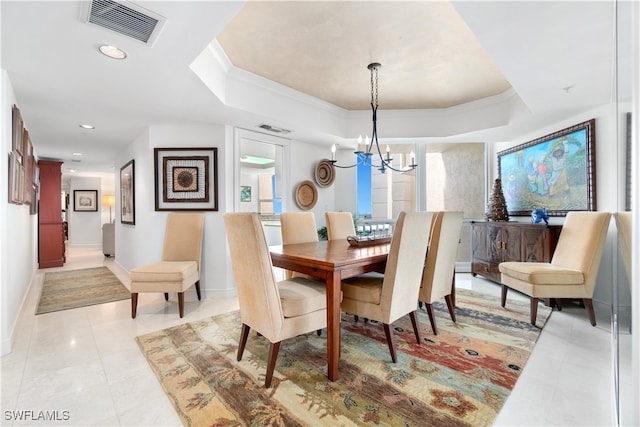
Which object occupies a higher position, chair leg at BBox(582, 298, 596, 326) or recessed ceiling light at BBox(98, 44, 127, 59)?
recessed ceiling light at BBox(98, 44, 127, 59)

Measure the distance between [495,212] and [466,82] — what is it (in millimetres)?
1938

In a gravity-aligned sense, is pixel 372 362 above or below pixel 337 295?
below

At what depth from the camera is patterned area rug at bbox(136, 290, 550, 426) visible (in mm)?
1477

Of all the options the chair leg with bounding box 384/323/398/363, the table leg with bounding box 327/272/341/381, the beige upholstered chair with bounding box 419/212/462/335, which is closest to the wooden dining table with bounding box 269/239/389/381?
the table leg with bounding box 327/272/341/381

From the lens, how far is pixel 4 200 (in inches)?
86.9

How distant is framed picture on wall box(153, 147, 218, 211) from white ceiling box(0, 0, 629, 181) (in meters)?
0.41

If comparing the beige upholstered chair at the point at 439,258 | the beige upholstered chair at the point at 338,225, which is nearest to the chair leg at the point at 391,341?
the beige upholstered chair at the point at 439,258

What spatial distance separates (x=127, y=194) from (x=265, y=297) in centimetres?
417

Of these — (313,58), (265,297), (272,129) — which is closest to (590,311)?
(265,297)

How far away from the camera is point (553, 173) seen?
11.9ft

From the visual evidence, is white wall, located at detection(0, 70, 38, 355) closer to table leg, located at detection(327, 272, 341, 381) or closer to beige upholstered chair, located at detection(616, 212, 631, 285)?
table leg, located at detection(327, 272, 341, 381)

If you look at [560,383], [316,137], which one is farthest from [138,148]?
[560,383]

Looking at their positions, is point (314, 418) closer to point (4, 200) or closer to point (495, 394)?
point (495, 394)

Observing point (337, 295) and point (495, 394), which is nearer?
point (495, 394)
